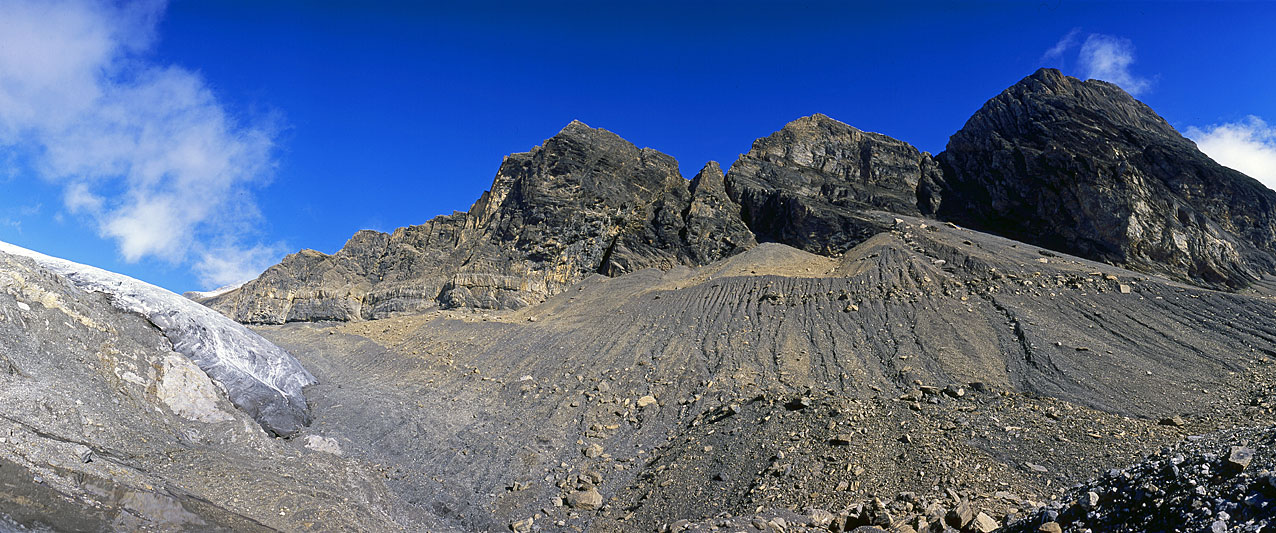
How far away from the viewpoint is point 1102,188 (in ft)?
104

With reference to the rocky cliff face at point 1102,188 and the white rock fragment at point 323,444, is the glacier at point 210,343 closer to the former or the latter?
the white rock fragment at point 323,444

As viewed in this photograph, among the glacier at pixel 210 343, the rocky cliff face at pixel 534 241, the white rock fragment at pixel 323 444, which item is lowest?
the white rock fragment at pixel 323 444

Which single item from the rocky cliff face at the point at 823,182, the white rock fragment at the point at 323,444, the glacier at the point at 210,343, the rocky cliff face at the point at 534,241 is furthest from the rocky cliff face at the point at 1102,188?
the glacier at the point at 210,343

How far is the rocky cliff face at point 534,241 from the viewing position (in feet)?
105

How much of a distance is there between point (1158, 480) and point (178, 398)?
49.9 ft

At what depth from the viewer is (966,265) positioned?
26312mm

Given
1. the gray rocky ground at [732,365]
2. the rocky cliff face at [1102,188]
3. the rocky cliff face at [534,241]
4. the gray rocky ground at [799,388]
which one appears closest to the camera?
the gray rocky ground at [732,365]

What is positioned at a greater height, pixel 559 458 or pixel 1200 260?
pixel 1200 260

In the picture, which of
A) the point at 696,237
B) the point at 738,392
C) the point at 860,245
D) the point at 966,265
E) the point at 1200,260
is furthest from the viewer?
the point at 696,237

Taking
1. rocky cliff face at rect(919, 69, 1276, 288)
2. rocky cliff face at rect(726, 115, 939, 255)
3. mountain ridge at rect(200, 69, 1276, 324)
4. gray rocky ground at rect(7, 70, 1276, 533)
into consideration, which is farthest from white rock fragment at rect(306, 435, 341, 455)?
rocky cliff face at rect(919, 69, 1276, 288)

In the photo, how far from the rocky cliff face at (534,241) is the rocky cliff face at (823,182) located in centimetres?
215

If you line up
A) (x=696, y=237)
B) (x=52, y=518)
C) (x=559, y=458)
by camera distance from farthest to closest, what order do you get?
(x=696, y=237)
(x=559, y=458)
(x=52, y=518)

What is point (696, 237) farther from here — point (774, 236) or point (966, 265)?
point (966, 265)

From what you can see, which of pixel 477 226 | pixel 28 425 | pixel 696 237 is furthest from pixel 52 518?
pixel 477 226
